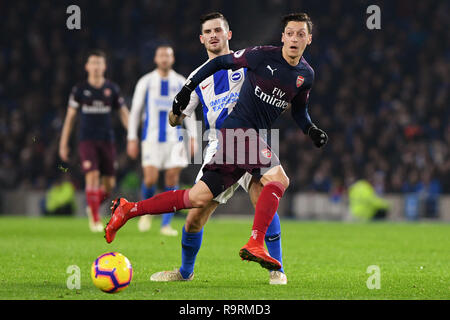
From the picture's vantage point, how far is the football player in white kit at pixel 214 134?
5.58 metres

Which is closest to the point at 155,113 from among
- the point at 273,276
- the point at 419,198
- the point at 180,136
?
the point at 180,136

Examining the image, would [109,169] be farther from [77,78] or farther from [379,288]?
[77,78]

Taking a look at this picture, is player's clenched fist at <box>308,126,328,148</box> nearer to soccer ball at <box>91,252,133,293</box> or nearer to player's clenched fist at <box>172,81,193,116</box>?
player's clenched fist at <box>172,81,193,116</box>

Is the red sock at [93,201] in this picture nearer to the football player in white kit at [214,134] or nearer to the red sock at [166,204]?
the football player in white kit at [214,134]

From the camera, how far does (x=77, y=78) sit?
67.3ft

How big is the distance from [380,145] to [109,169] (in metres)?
9.49

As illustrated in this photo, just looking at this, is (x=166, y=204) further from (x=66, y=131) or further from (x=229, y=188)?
(x=66, y=131)

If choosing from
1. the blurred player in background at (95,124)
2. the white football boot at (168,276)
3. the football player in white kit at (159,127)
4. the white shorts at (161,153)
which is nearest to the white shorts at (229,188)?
the white football boot at (168,276)

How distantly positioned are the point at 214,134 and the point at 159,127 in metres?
5.02

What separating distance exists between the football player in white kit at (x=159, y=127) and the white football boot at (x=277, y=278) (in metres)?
4.88

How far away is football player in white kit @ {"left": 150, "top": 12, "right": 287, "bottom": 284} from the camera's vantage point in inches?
220

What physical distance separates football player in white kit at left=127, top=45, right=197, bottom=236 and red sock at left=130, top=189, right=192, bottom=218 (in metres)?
4.91

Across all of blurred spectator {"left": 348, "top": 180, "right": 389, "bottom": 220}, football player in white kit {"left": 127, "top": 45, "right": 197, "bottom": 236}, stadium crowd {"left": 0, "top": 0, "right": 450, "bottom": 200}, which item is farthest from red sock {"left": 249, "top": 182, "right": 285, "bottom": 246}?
stadium crowd {"left": 0, "top": 0, "right": 450, "bottom": 200}
